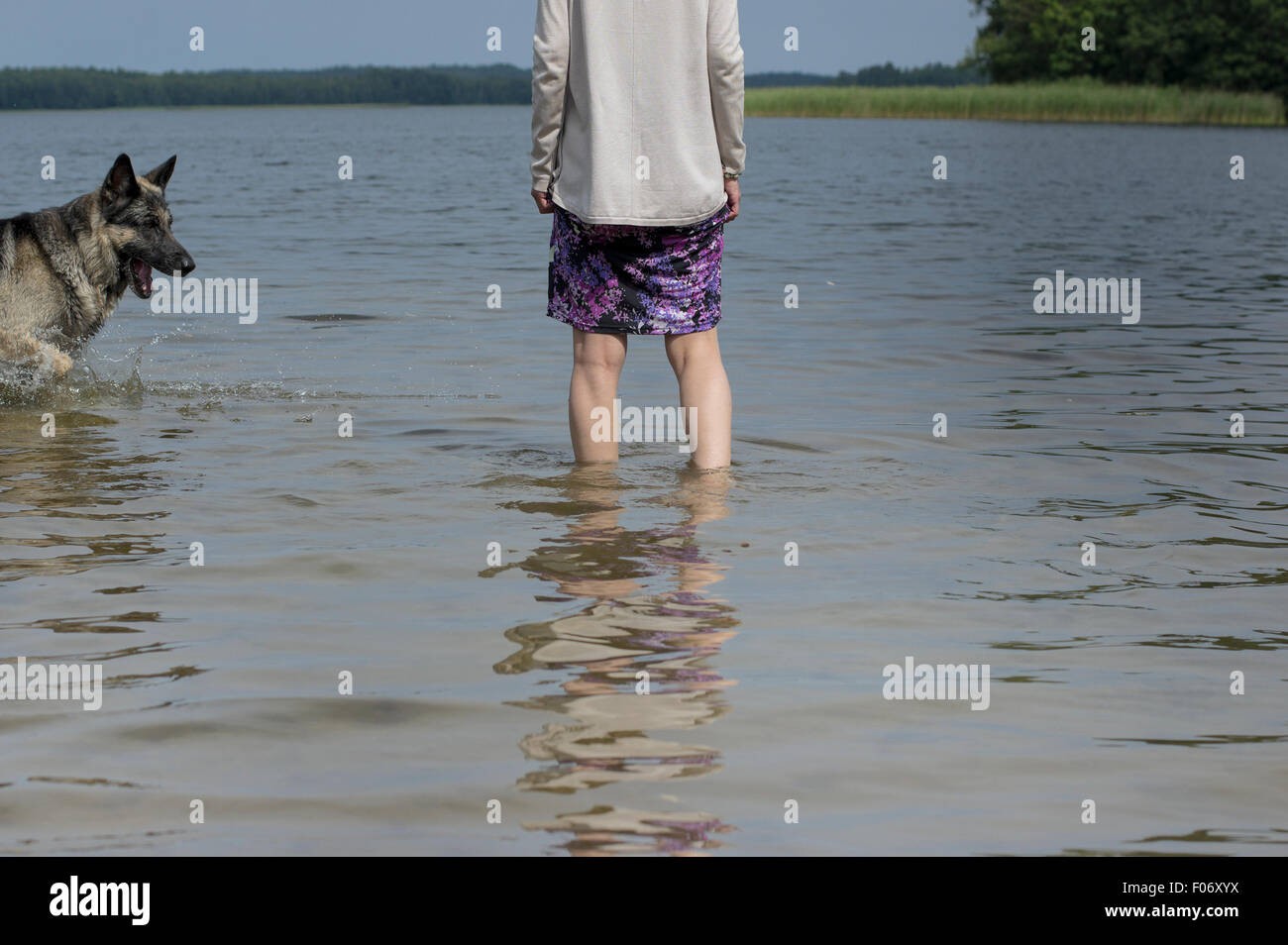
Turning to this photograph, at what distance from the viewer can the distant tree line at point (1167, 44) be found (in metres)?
74.3

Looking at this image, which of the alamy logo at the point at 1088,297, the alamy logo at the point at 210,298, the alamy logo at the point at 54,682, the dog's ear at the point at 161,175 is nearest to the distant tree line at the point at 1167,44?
the alamy logo at the point at 1088,297

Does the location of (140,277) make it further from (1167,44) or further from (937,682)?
(1167,44)

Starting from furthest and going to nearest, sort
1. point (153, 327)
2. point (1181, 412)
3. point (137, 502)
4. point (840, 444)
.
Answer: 1. point (153, 327)
2. point (1181, 412)
3. point (840, 444)
4. point (137, 502)

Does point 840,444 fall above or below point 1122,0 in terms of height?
below

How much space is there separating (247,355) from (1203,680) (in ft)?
23.8

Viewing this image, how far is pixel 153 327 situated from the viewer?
10828 millimetres

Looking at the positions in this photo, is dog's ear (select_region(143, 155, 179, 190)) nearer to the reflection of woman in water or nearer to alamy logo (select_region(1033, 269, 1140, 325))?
the reflection of woman in water

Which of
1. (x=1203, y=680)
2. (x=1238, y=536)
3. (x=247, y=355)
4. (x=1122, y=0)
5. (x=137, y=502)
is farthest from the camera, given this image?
(x=1122, y=0)

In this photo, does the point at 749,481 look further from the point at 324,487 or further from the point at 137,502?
the point at 137,502

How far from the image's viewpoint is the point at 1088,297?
12828 millimetres

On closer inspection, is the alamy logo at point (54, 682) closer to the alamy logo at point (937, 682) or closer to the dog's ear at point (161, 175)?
the alamy logo at point (937, 682)

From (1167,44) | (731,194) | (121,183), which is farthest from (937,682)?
(1167,44)

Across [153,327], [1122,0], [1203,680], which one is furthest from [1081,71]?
[1203,680]

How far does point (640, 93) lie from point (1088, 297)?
8.69m
